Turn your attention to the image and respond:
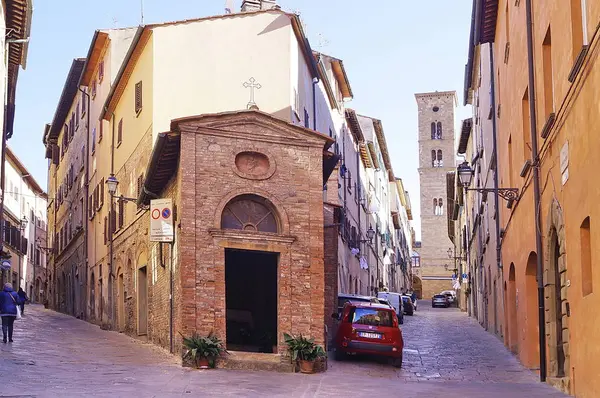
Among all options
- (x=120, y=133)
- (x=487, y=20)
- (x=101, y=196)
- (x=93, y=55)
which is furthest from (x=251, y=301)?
(x=93, y=55)

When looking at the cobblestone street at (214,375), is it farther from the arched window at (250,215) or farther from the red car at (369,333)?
the arched window at (250,215)

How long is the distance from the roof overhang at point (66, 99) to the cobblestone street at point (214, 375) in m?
17.6

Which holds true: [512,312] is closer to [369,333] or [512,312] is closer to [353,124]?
[369,333]

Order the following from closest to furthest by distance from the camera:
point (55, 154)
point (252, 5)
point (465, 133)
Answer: point (252, 5)
point (465, 133)
point (55, 154)

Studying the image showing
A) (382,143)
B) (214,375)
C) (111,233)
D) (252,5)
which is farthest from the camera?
(382,143)

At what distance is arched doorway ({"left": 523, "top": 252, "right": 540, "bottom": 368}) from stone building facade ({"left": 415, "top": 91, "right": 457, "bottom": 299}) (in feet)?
270

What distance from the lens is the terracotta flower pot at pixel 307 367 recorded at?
1916 cm

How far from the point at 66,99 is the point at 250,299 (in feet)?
81.8

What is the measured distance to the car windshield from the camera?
22364 mm

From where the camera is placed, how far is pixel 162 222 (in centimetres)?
2102

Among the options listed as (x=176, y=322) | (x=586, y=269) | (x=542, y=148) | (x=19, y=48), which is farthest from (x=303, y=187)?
(x=19, y=48)

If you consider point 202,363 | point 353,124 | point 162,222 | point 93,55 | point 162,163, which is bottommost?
point 202,363

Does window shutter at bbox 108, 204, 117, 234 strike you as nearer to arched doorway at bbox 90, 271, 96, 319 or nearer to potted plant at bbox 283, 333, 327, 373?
arched doorway at bbox 90, 271, 96, 319

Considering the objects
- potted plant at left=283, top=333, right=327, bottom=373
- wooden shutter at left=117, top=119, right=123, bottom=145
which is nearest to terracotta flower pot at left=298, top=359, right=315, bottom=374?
potted plant at left=283, top=333, right=327, bottom=373
